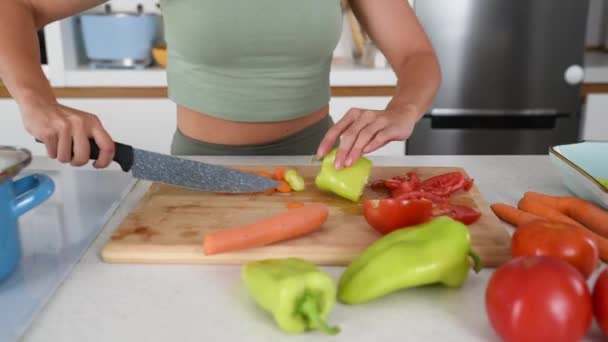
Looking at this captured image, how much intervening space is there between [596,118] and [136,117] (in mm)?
1590

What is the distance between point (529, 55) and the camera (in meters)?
2.18

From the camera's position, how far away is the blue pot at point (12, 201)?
67cm

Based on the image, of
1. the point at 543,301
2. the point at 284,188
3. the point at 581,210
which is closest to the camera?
the point at 543,301

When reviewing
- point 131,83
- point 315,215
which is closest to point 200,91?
point 315,215

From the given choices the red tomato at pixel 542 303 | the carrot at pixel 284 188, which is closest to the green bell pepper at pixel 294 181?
the carrot at pixel 284 188

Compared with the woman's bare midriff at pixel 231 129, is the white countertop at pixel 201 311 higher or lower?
lower

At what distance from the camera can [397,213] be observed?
0.78m

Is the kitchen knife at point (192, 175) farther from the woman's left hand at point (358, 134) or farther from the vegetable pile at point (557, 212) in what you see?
the vegetable pile at point (557, 212)

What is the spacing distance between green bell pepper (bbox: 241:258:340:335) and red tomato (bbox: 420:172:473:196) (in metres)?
0.39

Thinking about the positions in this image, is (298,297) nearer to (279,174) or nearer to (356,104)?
(279,174)

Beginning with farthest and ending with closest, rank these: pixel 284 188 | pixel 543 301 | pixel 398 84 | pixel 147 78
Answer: pixel 147 78, pixel 398 84, pixel 284 188, pixel 543 301

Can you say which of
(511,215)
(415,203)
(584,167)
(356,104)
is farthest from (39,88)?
(356,104)

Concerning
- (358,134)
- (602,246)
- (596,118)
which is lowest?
(596,118)

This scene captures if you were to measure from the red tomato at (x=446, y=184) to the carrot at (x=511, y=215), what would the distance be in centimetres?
7
